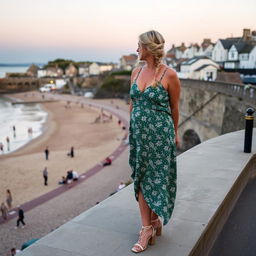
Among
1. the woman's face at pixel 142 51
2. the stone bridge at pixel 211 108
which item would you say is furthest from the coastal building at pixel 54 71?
the woman's face at pixel 142 51

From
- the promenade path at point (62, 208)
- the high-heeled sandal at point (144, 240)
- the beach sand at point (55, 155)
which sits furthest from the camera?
the beach sand at point (55, 155)

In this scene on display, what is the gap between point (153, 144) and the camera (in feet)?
9.48

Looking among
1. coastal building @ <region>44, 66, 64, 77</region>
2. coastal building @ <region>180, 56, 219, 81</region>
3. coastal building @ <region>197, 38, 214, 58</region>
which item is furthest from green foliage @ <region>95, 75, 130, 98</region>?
coastal building @ <region>44, 66, 64, 77</region>

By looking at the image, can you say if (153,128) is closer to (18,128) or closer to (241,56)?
(18,128)

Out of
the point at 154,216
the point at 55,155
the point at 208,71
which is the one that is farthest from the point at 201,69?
the point at 154,216

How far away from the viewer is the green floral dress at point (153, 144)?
2.86m

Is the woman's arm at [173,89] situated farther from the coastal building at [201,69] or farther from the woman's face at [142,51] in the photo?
the coastal building at [201,69]

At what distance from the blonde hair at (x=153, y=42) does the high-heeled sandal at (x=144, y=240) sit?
57.8 inches

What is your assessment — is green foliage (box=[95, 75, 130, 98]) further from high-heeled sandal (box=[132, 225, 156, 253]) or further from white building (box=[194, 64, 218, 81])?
high-heeled sandal (box=[132, 225, 156, 253])

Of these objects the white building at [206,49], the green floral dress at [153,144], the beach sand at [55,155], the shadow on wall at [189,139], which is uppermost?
the white building at [206,49]

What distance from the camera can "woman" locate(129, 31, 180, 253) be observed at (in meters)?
2.86

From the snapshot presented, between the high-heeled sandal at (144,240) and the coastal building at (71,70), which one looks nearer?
the high-heeled sandal at (144,240)

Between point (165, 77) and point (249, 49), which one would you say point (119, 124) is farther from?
point (165, 77)

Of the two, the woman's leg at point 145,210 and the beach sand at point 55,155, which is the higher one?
the woman's leg at point 145,210
